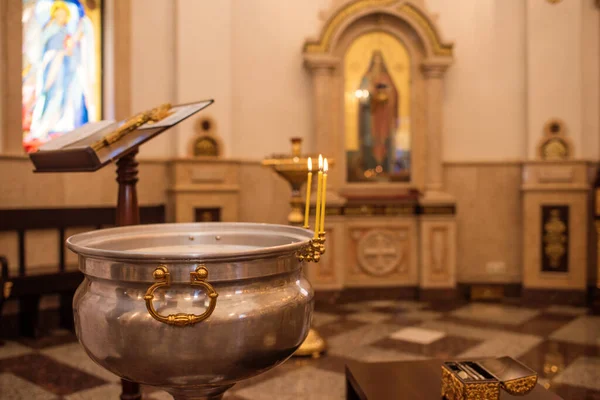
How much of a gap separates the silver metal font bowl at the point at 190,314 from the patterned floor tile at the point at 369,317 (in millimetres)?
3892

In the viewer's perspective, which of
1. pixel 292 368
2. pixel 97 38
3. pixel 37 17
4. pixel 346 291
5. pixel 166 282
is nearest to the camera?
pixel 166 282

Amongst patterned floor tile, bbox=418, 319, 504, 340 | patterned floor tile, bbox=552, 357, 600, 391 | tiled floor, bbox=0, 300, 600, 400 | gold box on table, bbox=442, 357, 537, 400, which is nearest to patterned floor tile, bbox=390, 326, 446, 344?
tiled floor, bbox=0, 300, 600, 400

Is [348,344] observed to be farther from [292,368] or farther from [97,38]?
[97,38]

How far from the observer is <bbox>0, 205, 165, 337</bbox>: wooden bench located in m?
4.34

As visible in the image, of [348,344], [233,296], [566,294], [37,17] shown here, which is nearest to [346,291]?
[348,344]

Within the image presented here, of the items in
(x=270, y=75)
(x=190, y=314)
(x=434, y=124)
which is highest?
(x=270, y=75)

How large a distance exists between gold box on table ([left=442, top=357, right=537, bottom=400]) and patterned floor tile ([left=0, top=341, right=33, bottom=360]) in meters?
3.19

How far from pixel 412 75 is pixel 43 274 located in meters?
4.03

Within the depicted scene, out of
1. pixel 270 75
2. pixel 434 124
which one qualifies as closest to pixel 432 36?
pixel 434 124

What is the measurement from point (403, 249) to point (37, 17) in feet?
13.2

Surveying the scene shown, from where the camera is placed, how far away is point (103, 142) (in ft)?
6.68

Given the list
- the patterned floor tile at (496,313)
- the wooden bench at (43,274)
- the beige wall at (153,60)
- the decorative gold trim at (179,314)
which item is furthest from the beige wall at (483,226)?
the decorative gold trim at (179,314)

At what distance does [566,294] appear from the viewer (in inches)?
236

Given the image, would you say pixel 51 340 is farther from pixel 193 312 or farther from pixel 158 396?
pixel 193 312
